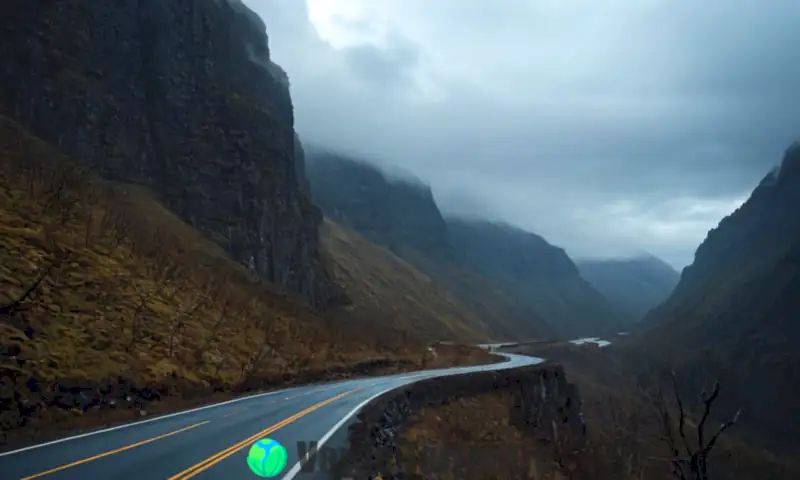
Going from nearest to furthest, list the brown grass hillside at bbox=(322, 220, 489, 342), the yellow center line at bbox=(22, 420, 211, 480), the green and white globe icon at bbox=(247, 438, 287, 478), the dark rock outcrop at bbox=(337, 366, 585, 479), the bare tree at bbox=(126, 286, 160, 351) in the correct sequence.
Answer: the yellow center line at bbox=(22, 420, 211, 480) → the green and white globe icon at bbox=(247, 438, 287, 478) → the dark rock outcrop at bbox=(337, 366, 585, 479) → the bare tree at bbox=(126, 286, 160, 351) → the brown grass hillside at bbox=(322, 220, 489, 342)

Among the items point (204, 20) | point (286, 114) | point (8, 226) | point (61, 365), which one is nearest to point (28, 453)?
point (61, 365)

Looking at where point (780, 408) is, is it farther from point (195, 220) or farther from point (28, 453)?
point (28, 453)

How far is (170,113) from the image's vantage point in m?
59.8

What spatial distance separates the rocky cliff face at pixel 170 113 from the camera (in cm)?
4950

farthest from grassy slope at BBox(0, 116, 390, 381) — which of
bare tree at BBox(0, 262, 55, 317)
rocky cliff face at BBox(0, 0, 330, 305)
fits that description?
rocky cliff face at BBox(0, 0, 330, 305)

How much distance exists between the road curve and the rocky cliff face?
36.6 metres

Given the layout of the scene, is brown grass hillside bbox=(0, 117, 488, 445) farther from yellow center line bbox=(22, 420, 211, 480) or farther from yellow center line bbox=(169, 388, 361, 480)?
yellow center line bbox=(169, 388, 361, 480)

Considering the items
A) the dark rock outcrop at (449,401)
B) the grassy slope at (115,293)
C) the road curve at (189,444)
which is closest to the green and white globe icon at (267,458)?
the road curve at (189,444)

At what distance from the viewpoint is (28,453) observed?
1242 cm

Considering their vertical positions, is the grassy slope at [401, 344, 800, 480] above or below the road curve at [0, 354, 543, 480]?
below

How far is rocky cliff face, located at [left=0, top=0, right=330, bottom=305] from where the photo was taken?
4950cm

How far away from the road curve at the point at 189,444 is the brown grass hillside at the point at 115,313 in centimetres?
215

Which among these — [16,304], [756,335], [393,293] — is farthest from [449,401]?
[756,335]

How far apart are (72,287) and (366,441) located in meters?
13.8
